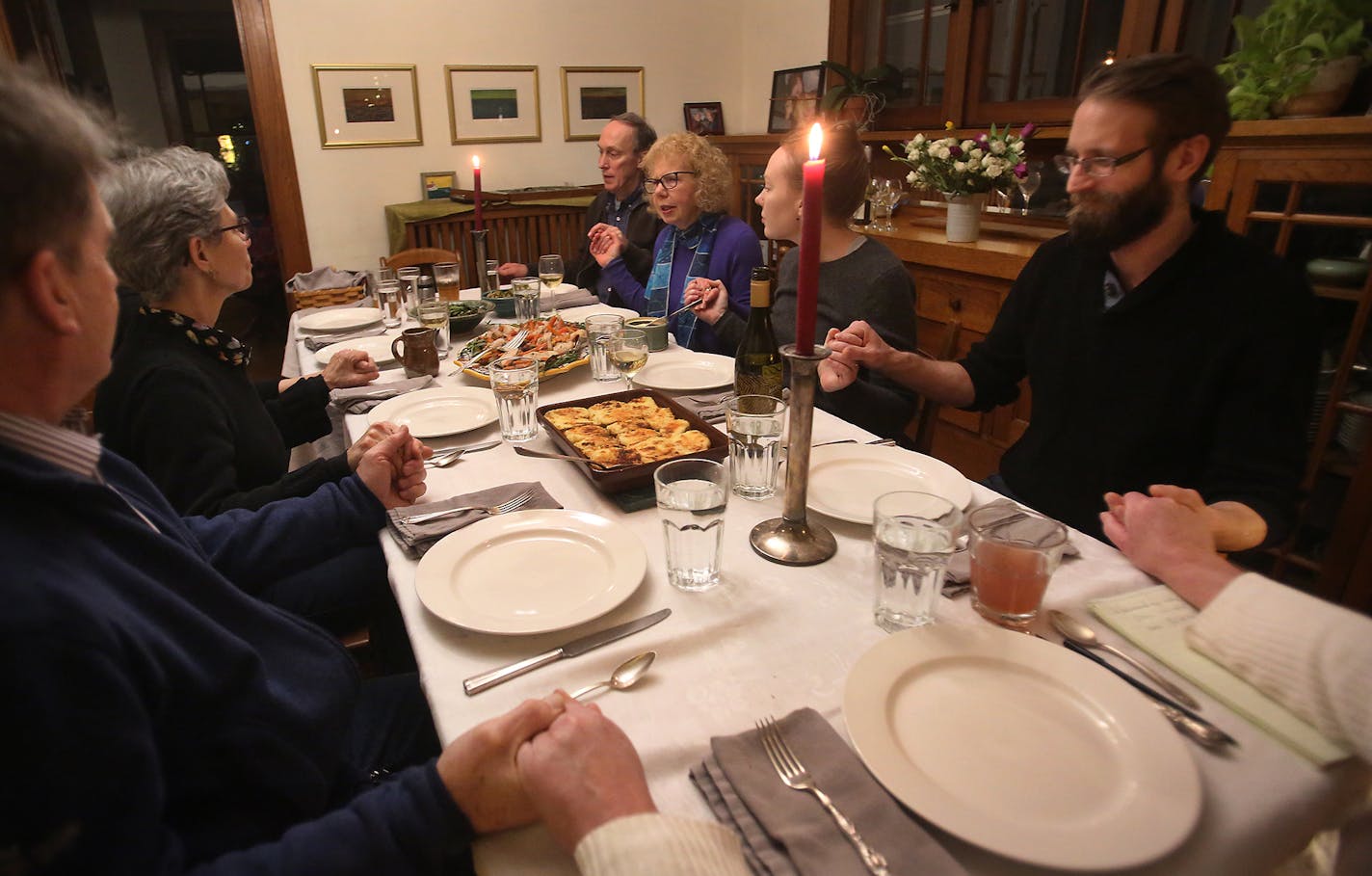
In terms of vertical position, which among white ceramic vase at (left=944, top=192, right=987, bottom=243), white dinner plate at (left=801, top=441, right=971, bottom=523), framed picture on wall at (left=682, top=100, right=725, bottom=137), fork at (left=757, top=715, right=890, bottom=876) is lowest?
fork at (left=757, top=715, right=890, bottom=876)

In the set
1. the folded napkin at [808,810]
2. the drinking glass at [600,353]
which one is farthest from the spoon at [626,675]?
the drinking glass at [600,353]

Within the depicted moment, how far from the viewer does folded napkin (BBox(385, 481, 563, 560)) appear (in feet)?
3.55

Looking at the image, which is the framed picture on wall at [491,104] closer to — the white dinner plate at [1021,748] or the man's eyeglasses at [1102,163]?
the man's eyeglasses at [1102,163]

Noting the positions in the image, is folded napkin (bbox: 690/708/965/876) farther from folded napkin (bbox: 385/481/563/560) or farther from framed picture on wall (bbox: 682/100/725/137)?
framed picture on wall (bbox: 682/100/725/137)

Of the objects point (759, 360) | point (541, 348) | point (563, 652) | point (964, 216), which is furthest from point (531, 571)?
point (964, 216)

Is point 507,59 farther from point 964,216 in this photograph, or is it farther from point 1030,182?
point 1030,182

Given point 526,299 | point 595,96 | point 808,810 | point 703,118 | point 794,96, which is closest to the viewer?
point 808,810

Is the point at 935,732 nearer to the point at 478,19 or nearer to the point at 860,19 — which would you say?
the point at 860,19

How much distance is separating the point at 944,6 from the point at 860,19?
1.95 ft

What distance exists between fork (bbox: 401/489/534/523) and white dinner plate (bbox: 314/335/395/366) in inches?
44.8

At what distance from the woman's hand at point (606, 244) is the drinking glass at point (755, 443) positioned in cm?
186

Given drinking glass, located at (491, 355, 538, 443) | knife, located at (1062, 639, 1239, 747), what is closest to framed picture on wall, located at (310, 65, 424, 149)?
drinking glass, located at (491, 355, 538, 443)

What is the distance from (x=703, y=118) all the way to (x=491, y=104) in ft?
4.44

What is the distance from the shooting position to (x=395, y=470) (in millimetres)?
1243
